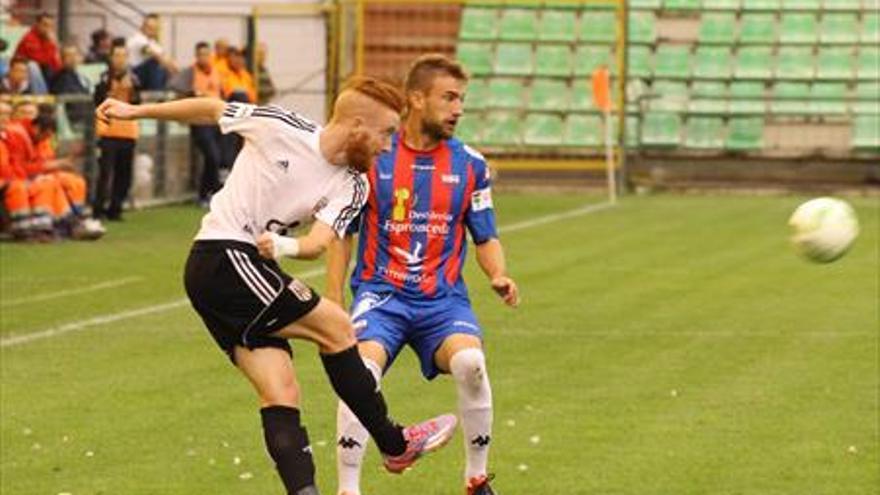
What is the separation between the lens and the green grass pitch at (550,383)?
37.3ft

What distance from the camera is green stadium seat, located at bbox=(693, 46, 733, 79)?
39.8 meters

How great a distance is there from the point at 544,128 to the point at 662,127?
194 centimetres

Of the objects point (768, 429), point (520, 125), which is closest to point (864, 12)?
point (520, 125)

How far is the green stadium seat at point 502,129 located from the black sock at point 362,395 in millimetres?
28433

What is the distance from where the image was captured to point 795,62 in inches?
1574

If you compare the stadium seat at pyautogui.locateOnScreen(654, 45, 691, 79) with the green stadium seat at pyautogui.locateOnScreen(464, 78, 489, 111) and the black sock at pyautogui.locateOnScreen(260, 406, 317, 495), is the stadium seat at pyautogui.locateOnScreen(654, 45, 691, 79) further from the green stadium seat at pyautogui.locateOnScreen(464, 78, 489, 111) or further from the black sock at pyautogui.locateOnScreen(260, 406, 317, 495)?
the black sock at pyautogui.locateOnScreen(260, 406, 317, 495)

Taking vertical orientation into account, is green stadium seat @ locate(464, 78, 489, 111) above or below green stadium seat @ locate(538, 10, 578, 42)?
below

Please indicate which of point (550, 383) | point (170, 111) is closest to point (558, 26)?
point (550, 383)

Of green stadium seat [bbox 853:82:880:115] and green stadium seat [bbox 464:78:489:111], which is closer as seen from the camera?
green stadium seat [bbox 853:82:880:115]

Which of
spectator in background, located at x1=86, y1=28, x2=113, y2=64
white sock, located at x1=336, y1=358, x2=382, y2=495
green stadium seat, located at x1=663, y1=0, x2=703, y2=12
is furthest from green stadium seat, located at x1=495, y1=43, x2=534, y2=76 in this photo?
white sock, located at x1=336, y1=358, x2=382, y2=495

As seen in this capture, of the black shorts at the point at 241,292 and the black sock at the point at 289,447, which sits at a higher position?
the black shorts at the point at 241,292

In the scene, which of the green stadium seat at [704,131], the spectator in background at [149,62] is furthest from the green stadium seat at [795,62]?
the spectator in background at [149,62]

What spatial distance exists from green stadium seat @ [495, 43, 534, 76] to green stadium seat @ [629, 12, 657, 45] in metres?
1.74

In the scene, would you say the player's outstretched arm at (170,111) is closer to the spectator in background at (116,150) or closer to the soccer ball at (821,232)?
the soccer ball at (821,232)
